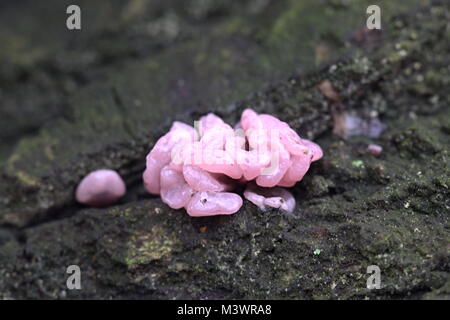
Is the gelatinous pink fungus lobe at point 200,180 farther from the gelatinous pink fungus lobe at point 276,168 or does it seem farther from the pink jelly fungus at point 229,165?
the gelatinous pink fungus lobe at point 276,168

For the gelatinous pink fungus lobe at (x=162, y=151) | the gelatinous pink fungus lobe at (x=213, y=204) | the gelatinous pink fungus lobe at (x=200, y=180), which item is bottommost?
the gelatinous pink fungus lobe at (x=213, y=204)

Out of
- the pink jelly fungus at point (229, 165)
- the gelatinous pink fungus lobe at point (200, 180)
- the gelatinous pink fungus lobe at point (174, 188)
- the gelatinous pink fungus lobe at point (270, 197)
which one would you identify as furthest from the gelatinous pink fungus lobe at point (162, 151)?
the gelatinous pink fungus lobe at point (270, 197)

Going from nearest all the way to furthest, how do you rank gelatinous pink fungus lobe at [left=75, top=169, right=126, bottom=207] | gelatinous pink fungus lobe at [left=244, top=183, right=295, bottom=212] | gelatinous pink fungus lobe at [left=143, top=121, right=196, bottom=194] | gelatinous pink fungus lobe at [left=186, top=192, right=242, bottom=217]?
gelatinous pink fungus lobe at [left=186, top=192, right=242, bottom=217] → gelatinous pink fungus lobe at [left=244, top=183, right=295, bottom=212] → gelatinous pink fungus lobe at [left=143, top=121, right=196, bottom=194] → gelatinous pink fungus lobe at [left=75, top=169, right=126, bottom=207]

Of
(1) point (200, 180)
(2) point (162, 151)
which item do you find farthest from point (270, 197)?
(2) point (162, 151)

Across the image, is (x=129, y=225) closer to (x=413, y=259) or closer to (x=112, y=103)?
(x=112, y=103)

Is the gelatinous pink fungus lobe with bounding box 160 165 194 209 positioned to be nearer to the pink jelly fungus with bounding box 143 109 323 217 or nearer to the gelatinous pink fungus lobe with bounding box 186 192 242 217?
the pink jelly fungus with bounding box 143 109 323 217

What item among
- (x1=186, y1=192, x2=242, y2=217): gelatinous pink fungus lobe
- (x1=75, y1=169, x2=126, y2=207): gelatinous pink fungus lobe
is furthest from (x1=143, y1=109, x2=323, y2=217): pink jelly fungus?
(x1=75, y1=169, x2=126, y2=207): gelatinous pink fungus lobe

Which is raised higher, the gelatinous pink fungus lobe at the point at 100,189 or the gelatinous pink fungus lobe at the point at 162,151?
the gelatinous pink fungus lobe at the point at 162,151

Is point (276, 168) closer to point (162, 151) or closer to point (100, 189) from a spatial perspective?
point (162, 151)
